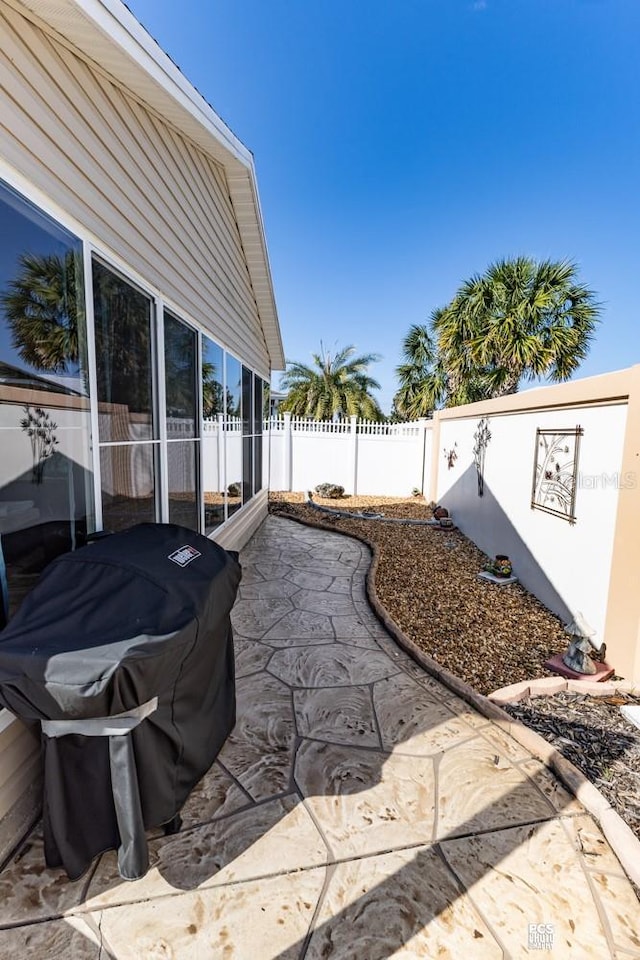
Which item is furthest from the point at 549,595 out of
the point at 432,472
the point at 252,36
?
the point at 252,36

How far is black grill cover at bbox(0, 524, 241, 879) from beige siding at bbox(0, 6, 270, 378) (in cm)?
171

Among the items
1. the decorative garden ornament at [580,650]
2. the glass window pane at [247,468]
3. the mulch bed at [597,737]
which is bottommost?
the mulch bed at [597,737]

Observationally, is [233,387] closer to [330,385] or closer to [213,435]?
[213,435]

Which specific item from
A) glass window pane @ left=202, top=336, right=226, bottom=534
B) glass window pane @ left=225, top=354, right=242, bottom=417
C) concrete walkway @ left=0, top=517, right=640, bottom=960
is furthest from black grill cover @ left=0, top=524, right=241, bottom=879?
glass window pane @ left=225, top=354, right=242, bottom=417

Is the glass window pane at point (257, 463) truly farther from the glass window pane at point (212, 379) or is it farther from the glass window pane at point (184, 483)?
the glass window pane at point (184, 483)

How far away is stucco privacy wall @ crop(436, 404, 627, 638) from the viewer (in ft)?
11.1

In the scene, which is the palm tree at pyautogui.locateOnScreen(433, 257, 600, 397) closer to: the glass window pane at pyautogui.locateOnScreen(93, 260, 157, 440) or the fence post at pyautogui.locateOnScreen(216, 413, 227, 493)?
the fence post at pyautogui.locateOnScreen(216, 413, 227, 493)

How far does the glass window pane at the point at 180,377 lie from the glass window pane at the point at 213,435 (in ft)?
1.08

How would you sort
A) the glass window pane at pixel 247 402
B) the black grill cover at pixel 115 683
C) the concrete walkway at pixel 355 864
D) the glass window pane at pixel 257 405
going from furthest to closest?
the glass window pane at pixel 257 405
the glass window pane at pixel 247 402
the concrete walkway at pixel 355 864
the black grill cover at pixel 115 683

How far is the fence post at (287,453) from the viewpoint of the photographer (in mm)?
11555

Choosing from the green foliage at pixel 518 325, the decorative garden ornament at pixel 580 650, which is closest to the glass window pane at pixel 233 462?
the decorative garden ornament at pixel 580 650

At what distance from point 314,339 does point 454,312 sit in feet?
24.5

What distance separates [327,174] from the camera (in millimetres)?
11094

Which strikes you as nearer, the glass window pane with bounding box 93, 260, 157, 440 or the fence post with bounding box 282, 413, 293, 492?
the glass window pane with bounding box 93, 260, 157, 440
